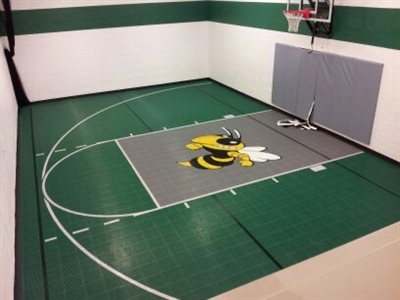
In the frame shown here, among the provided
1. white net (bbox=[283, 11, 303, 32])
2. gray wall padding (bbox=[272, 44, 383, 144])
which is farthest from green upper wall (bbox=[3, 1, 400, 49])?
gray wall padding (bbox=[272, 44, 383, 144])

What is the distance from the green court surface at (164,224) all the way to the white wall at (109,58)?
9.31 feet

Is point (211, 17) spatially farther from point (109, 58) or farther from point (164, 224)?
point (164, 224)

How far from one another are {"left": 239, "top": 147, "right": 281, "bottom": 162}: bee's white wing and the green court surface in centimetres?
58

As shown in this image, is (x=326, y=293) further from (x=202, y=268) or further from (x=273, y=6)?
(x=273, y=6)

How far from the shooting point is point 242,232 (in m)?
3.96

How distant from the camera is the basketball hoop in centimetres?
609

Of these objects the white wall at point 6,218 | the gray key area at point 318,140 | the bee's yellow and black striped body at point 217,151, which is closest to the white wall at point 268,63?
the gray key area at point 318,140

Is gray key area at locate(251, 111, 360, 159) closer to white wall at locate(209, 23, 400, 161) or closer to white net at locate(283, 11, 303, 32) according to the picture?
white wall at locate(209, 23, 400, 161)

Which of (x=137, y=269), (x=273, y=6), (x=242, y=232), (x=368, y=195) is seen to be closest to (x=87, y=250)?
(x=137, y=269)

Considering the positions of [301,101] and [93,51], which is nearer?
[301,101]

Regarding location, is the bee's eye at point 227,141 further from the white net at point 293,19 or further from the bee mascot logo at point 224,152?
the white net at point 293,19

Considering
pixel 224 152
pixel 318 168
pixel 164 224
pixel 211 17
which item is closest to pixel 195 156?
pixel 224 152

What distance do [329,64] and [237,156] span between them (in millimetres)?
2349

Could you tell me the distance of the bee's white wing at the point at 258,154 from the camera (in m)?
5.57
